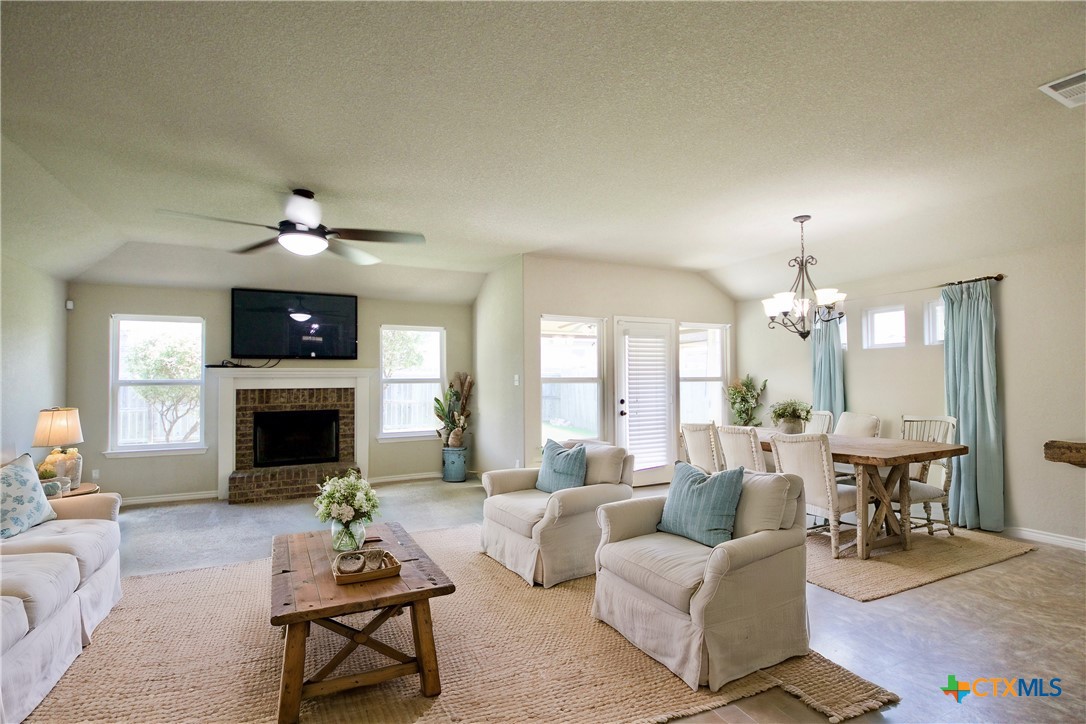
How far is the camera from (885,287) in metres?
5.54

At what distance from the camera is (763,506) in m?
2.66

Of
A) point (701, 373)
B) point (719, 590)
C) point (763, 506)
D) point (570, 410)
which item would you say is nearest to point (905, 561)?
point (763, 506)

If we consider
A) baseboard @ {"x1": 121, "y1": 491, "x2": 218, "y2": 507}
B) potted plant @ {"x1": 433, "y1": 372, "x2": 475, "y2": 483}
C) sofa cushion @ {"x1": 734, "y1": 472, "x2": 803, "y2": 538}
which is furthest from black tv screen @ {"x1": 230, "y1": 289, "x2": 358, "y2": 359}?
sofa cushion @ {"x1": 734, "y1": 472, "x2": 803, "y2": 538}

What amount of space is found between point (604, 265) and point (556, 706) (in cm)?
482

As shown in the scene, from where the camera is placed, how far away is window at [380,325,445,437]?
7.09 metres

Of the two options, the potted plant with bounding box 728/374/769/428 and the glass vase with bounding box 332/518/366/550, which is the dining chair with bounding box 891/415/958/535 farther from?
the glass vase with bounding box 332/518/366/550

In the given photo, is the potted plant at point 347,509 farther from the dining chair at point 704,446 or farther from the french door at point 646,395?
the french door at point 646,395

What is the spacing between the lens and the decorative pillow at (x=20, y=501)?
2.93 m

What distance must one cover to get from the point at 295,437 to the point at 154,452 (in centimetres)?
141

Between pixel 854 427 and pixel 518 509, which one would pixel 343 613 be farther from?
pixel 854 427

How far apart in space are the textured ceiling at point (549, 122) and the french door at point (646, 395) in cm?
166

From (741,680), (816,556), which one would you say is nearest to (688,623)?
(741,680)

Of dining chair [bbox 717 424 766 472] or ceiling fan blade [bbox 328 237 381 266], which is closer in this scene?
ceiling fan blade [bbox 328 237 381 266]

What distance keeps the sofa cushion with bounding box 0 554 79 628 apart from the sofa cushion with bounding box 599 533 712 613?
2.52 m
